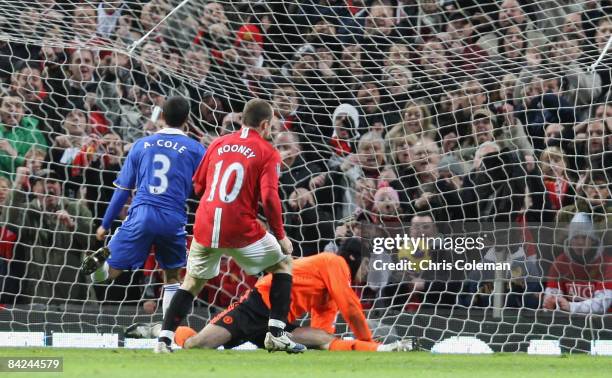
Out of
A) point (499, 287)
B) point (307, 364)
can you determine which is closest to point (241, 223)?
point (307, 364)

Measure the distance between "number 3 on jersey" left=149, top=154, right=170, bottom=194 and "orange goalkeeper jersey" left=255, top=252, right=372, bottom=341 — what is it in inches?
41.9

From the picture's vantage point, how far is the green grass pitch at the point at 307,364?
5.78 meters

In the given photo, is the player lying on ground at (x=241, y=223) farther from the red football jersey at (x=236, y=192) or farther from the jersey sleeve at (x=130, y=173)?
the jersey sleeve at (x=130, y=173)

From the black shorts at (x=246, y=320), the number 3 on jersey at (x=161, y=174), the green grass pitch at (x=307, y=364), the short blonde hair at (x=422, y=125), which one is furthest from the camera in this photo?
the short blonde hair at (x=422, y=125)

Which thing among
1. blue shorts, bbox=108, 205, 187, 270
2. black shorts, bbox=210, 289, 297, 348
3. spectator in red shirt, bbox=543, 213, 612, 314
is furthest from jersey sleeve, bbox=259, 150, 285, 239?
spectator in red shirt, bbox=543, 213, 612, 314

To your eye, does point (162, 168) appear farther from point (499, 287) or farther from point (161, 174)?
point (499, 287)

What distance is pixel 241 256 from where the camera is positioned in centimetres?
713

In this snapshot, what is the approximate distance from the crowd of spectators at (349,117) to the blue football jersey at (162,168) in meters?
1.83

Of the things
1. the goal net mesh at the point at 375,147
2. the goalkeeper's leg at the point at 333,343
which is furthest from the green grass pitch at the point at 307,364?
the goal net mesh at the point at 375,147

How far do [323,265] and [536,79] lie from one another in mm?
3154

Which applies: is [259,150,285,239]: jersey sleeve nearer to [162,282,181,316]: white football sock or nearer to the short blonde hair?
[162,282,181,316]: white football sock

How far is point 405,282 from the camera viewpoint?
959 centimetres

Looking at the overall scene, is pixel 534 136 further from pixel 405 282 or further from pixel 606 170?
pixel 405 282

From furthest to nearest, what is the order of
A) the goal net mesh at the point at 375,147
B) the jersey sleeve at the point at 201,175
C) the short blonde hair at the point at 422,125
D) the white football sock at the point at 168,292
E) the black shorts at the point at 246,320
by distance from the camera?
the short blonde hair at the point at 422,125 < the goal net mesh at the point at 375,147 < the black shorts at the point at 246,320 < the white football sock at the point at 168,292 < the jersey sleeve at the point at 201,175
